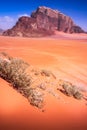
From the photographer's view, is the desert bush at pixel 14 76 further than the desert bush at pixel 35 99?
Yes

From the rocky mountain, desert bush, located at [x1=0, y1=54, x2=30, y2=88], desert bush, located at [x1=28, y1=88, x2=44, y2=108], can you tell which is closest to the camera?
desert bush, located at [x1=28, y1=88, x2=44, y2=108]

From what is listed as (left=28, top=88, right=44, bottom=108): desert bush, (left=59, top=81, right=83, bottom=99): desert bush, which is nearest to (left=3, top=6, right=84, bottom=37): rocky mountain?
(left=59, top=81, right=83, bottom=99): desert bush

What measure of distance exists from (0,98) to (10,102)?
24 centimetres

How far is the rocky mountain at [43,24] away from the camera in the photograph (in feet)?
189

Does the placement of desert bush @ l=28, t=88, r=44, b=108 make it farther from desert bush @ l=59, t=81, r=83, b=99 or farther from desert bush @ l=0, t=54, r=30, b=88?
desert bush @ l=59, t=81, r=83, b=99

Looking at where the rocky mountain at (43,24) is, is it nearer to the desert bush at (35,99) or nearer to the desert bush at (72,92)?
the desert bush at (72,92)

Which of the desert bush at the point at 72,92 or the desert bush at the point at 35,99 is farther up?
the desert bush at the point at 35,99

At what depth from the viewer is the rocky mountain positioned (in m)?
57.7

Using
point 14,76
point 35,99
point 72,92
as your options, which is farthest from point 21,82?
point 72,92

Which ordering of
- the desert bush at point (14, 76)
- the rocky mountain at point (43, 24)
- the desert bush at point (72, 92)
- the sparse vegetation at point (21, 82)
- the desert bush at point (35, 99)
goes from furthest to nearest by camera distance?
the rocky mountain at point (43, 24) < the desert bush at point (72, 92) < the desert bush at point (14, 76) < the sparse vegetation at point (21, 82) < the desert bush at point (35, 99)

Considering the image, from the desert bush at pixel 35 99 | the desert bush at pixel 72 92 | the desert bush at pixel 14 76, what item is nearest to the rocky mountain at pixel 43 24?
the desert bush at pixel 72 92

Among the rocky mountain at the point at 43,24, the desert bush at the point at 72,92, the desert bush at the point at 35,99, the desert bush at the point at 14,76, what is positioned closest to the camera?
the desert bush at the point at 35,99

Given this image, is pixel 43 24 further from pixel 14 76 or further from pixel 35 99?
pixel 35 99

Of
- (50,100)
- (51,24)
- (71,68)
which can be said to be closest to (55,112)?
(50,100)
